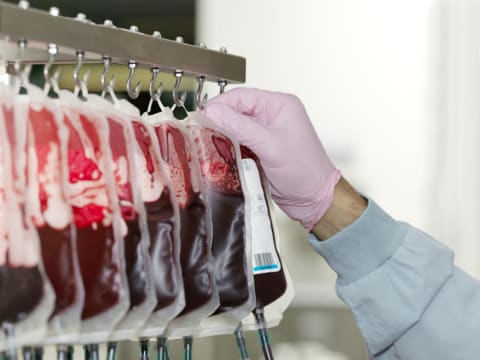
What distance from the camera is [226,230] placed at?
36.0 inches

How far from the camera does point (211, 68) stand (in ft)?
3.12

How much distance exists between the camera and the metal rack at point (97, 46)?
73 cm

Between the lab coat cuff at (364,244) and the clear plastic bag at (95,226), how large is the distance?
0.45m

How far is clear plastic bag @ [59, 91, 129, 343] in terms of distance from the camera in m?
0.76

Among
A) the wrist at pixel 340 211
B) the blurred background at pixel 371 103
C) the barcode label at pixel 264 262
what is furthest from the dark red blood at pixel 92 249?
the blurred background at pixel 371 103

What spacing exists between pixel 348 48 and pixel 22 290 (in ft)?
3.07

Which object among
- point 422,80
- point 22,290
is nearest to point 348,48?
point 422,80

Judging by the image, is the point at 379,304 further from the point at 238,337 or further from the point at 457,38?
the point at 457,38

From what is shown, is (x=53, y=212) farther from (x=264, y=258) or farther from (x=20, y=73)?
(x=264, y=258)

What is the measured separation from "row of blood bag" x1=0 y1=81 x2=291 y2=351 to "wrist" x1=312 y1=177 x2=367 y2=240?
0.18m

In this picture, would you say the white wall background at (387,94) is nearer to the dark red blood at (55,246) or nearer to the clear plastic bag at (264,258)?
the clear plastic bag at (264,258)

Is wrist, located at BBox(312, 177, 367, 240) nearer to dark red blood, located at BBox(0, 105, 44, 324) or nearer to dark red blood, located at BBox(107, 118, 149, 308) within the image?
dark red blood, located at BBox(107, 118, 149, 308)

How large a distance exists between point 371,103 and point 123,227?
80 centimetres

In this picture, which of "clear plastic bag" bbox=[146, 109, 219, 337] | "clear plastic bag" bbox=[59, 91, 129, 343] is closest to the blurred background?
"clear plastic bag" bbox=[146, 109, 219, 337]
